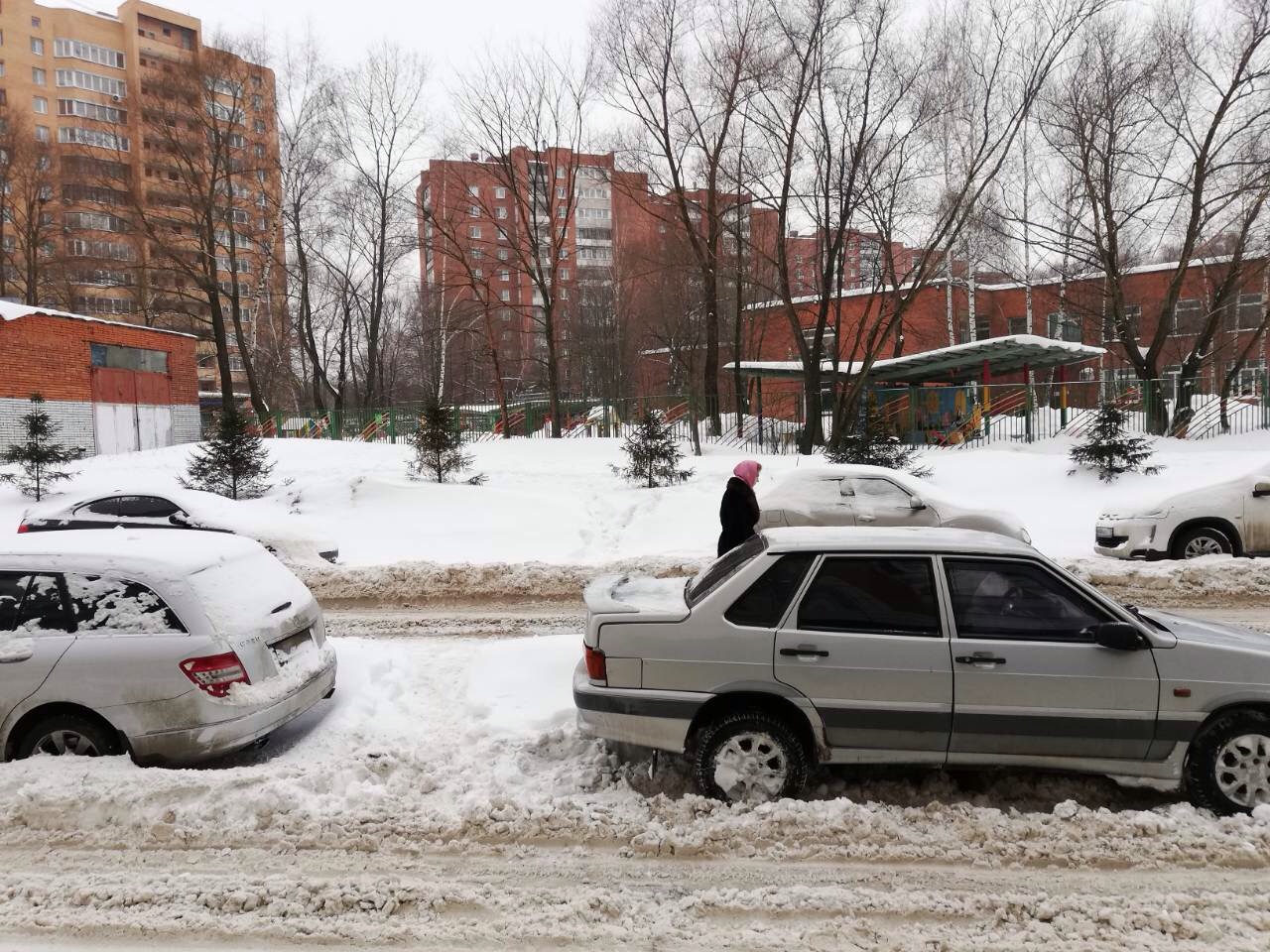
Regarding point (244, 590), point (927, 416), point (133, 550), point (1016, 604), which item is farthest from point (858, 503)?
Result: point (927, 416)

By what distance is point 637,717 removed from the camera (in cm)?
433

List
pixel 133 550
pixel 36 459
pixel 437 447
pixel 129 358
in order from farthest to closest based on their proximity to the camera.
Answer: pixel 129 358
pixel 36 459
pixel 437 447
pixel 133 550

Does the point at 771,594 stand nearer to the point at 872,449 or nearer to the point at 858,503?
the point at 858,503

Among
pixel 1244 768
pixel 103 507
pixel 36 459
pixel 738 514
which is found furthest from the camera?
pixel 36 459

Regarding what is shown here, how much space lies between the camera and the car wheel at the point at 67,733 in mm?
4641

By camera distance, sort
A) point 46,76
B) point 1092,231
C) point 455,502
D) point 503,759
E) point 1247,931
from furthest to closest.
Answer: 1. point 46,76
2. point 1092,231
3. point 455,502
4. point 503,759
5. point 1247,931

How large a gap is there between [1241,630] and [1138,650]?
0.97 m

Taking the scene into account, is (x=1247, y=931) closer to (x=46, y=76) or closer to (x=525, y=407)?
(x=525, y=407)

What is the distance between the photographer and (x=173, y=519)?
12.3m

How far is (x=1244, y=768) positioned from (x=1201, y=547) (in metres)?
7.71

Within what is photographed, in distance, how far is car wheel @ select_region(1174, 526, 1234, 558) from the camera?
411 inches

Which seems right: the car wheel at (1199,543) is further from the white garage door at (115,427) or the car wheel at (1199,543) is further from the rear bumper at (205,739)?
the white garage door at (115,427)

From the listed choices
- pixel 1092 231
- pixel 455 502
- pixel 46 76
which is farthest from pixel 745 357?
pixel 46 76

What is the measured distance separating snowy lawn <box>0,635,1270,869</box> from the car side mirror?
821 millimetres
